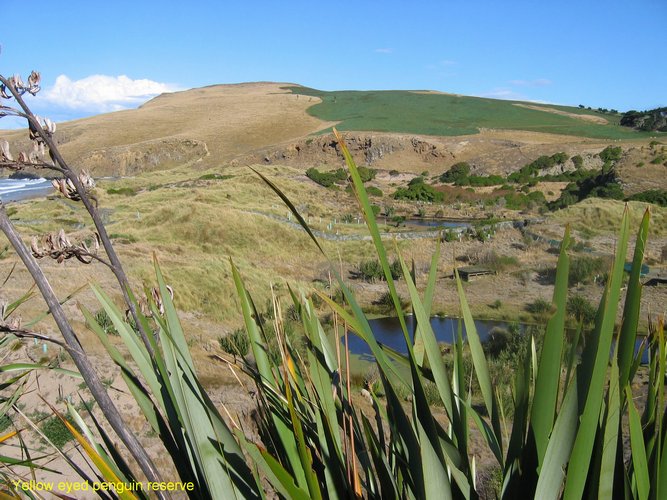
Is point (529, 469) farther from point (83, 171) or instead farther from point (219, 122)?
point (219, 122)

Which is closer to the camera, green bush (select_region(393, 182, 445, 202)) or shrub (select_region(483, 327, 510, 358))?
shrub (select_region(483, 327, 510, 358))

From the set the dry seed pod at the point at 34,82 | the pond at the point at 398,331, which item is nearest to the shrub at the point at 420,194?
the pond at the point at 398,331

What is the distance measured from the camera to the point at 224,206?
88.6ft

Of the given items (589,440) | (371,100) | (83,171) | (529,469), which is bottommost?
(529,469)

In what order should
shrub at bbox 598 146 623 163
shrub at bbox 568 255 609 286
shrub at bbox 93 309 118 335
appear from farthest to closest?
1. shrub at bbox 598 146 623 163
2. shrub at bbox 568 255 609 286
3. shrub at bbox 93 309 118 335

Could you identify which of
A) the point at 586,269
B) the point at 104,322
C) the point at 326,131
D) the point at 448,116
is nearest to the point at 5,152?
the point at 104,322

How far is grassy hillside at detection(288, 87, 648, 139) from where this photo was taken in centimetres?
6159

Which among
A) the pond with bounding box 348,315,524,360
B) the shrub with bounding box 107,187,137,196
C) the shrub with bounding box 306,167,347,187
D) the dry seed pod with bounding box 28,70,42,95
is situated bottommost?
the pond with bounding box 348,315,524,360

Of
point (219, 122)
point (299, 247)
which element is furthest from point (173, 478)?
point (219, 122)

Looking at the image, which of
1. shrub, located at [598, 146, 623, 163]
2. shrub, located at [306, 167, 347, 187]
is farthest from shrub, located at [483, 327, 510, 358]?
shrub, located at [598, 146, 623, 163]

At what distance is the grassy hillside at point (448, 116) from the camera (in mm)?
61594

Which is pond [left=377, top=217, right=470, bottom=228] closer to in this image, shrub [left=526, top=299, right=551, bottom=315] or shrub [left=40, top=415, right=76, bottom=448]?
shrub [left=526, top=299, right=551, bottom=315]

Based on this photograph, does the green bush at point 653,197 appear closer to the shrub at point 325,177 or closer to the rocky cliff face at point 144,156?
the shrub at point 325,177

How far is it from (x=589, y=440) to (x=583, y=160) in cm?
4817
